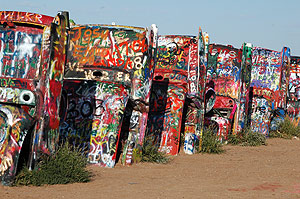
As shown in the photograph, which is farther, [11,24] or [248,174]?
[248,174]

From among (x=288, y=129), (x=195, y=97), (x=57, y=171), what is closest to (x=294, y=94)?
(x=288, y=129)

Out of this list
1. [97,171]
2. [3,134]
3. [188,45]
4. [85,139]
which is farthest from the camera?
[188,45]

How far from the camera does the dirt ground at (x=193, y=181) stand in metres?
8.34

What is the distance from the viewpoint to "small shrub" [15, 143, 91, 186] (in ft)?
28.1

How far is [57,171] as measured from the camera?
8938 millimetres

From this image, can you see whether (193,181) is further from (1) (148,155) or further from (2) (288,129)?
(2) (288,129)

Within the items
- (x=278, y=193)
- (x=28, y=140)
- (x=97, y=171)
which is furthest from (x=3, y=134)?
(x=278, y=193)

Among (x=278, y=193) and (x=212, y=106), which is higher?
(x=212, y=106)

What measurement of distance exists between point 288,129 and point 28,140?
14.0 metres

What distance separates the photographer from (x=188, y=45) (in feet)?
47.1

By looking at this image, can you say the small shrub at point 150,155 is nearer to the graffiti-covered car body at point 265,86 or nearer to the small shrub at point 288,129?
the graffiti-covered car body at point 265,86

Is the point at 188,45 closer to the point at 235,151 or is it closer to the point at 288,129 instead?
the point at 235,151

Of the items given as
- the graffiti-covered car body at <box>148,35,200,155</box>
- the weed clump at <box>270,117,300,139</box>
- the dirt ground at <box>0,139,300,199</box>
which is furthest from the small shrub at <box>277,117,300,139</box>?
the graffiti-covered car body at <box>148,35,200,155</box>

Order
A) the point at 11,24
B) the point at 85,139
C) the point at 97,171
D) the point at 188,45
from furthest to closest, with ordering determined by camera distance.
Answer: the point at 188,45 < the point at 85,139 < the point at 97,171 < the point at 11,24
